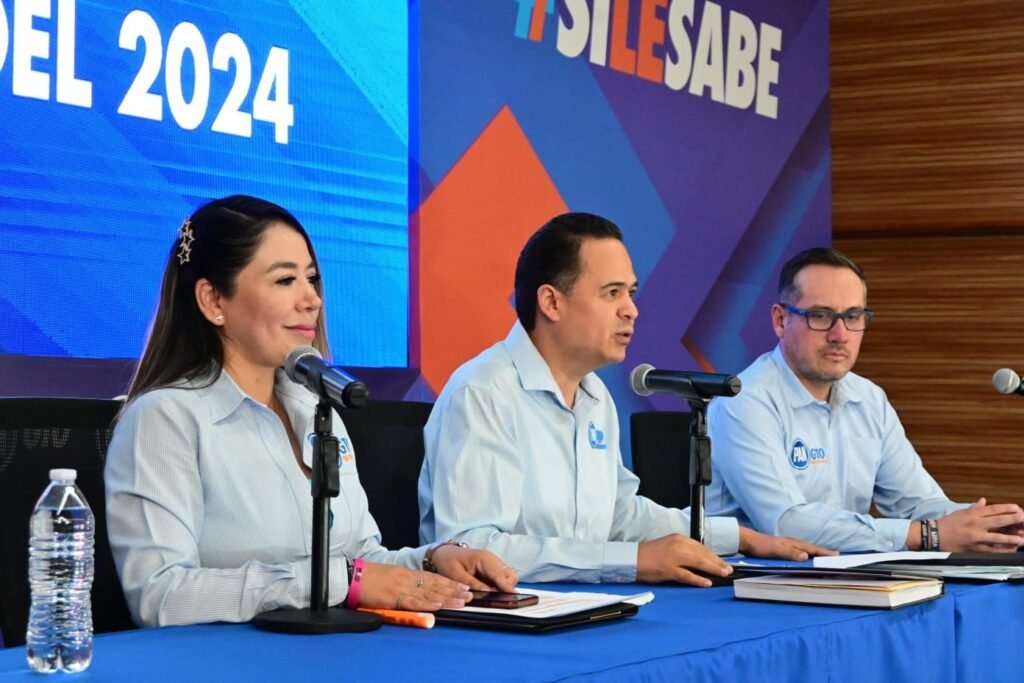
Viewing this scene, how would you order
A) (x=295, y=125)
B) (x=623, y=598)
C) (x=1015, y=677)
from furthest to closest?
(x=295, y=125)
(x=1015, y=677)
(x=623, y=598)

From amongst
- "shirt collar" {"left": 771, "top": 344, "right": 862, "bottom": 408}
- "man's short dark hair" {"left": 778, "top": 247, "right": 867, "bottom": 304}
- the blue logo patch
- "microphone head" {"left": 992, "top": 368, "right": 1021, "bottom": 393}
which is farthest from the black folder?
"man's short dark hair" {"left": 778, "top": 247, "right": 867, "bottom": 304}

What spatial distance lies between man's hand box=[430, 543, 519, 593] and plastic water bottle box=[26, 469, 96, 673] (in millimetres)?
639

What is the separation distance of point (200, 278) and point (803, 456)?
Answer: 1.82m

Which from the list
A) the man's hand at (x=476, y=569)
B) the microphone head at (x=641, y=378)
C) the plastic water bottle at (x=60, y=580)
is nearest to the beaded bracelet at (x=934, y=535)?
the microphone head at (x=641, y=378)

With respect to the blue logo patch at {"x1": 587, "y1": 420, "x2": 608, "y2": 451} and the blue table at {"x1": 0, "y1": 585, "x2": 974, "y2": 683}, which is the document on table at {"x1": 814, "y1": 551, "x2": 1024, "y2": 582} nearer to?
the blue table at {"x1": 0, "y1": 585, "x2": 974, "y2": 683}

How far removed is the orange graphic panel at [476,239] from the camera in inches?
156

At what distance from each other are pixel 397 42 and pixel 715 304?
1801mm

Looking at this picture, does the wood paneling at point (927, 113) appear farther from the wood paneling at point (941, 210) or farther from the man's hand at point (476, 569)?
the man's hand at point (476, 569)

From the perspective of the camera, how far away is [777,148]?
545cm

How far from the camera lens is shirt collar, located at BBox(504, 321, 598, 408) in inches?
117

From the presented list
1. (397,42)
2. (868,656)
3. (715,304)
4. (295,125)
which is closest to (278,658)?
(868,656)

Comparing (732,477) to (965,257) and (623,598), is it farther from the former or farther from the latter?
(965,257)

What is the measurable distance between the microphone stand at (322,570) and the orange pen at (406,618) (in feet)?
0.14

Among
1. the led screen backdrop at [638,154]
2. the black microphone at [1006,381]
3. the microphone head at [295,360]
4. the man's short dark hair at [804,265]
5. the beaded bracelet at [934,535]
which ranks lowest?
the beaded bracelet at [934,535]
